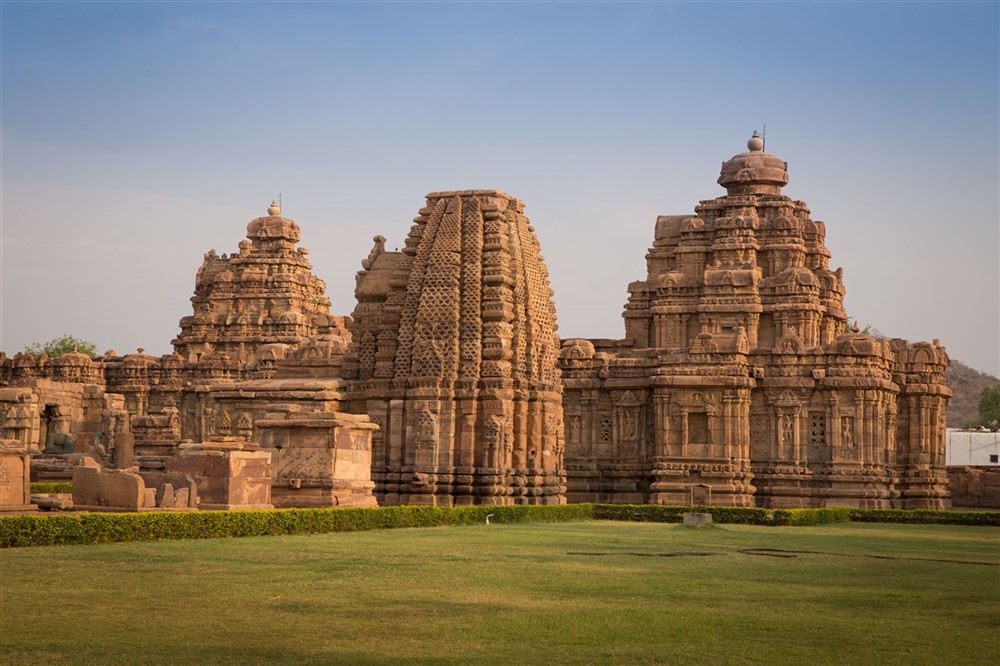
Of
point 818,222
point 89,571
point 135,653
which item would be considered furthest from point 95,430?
point 135,653

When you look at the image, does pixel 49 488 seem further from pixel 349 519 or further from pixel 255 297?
pixel 255 297

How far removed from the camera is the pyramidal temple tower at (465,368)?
117ft

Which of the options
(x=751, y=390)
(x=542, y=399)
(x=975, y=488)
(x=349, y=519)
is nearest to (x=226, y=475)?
(x=349, y=519)

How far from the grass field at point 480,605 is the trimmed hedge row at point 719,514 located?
441 inches

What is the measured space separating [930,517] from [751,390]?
23.5ft

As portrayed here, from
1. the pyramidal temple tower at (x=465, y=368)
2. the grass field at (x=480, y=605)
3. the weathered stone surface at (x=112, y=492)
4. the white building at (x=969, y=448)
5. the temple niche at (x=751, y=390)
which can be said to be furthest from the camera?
the white building at (x=969, y=448)

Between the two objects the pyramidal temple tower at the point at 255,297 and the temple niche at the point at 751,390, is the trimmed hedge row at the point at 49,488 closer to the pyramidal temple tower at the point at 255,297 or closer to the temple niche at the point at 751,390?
the temple niche at the point at 751,390

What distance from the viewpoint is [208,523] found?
2264 centimetres

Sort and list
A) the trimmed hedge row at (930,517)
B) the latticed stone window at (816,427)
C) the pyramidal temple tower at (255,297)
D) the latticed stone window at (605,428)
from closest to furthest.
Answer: the trimmed hedge row at (930,517) → the latticed stone window at (816,427) → the latticed stone window at (605,428) → the pyramidal temple tower at (255,297)

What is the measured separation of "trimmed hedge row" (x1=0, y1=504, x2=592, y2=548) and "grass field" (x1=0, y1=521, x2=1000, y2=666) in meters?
0.55

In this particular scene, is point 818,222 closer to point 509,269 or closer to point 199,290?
point 509,269

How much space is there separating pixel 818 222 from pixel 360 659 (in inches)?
1690

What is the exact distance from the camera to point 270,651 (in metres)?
12.2

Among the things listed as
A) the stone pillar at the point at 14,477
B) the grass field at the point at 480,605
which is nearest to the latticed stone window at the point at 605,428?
the grass field at the point at 480,605
